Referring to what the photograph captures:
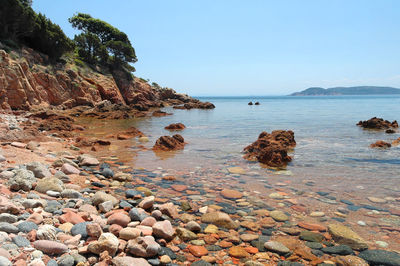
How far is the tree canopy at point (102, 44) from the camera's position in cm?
4591

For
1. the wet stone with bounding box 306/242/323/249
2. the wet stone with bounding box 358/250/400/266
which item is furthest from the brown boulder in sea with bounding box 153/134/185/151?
the wet stone with bounding box 358/250/400/266

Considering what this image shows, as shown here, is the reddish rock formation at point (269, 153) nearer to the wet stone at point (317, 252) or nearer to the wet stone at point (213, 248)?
the wet stone at point (317, 252)

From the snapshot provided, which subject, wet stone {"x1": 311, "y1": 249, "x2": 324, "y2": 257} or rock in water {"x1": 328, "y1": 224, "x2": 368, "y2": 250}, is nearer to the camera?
wet stone {"x1": 311, "y1": 249, "x2": 324, "y2": 257}

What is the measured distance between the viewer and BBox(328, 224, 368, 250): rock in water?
13.4 ft

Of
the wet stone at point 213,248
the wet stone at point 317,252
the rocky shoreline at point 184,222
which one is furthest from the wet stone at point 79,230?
the wet stone at point 317,252

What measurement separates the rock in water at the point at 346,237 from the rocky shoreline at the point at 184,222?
0.01 metres

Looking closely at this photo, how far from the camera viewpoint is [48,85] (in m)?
28.5

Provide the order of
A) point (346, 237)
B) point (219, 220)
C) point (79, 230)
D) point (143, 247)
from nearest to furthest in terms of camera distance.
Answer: point (143, 247) → point (79, 230) → point (346, 237) → point (219, 220)

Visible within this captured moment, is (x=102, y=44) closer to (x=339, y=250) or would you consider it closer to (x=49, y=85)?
(x=49, y=85)

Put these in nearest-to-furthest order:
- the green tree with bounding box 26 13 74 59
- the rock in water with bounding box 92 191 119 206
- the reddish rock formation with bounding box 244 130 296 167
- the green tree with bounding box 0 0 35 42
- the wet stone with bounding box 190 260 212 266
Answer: the wet stone with bounding box 190 260 212 266 → the rock in water with bounding box 92 191 119 206 → the reddish rock formation with bounding box 244 130 296 167 → the green tree with bounding box 0 0 35 42 → the green tree with bounding box 26 13 74 59

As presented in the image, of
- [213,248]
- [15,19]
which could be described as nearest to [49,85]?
[15,19]

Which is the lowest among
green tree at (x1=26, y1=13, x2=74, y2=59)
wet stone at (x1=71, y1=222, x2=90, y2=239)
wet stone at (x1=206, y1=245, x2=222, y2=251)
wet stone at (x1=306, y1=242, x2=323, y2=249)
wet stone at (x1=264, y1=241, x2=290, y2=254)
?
wet stone at (x1=306, y1=242, x2=323, y2=249)

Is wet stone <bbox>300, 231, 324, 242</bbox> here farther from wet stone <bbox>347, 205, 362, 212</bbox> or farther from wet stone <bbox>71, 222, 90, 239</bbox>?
wet stone <bbox>71, 222, 90, 239</bbox>

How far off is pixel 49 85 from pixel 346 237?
31.6 m
